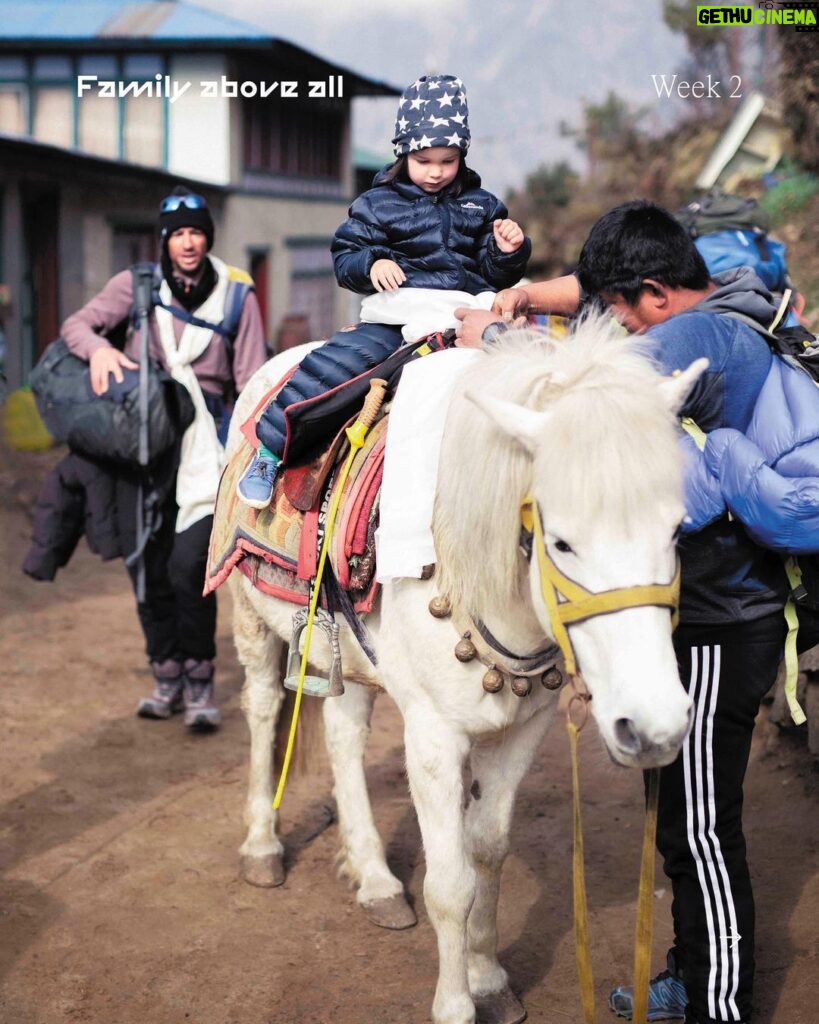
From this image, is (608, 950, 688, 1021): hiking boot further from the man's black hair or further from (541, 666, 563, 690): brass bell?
the man's black hair

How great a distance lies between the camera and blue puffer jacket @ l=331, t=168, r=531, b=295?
3.29 metres

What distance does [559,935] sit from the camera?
3525 millimetres

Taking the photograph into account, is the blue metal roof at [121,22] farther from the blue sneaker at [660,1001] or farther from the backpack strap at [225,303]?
the blue sneaker at [660,1001]

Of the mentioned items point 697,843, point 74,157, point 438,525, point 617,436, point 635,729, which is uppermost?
point 74,157

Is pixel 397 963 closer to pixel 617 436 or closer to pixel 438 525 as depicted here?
pixel 438 525

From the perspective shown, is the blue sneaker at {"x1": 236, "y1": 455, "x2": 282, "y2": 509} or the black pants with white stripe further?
the blue sneaker at {"x1": 236, "y1": 455, "x2": 282, "y2": 509}

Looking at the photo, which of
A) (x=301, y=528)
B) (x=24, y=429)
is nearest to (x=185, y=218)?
(x=301, y=528)

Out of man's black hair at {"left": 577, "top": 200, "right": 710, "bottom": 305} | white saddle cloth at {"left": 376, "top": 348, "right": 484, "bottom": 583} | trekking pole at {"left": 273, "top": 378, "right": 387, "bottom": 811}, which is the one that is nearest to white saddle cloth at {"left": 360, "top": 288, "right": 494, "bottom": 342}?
trekking pole at {"left": 273, "top": 378, "right": 387, "bottom": 811}

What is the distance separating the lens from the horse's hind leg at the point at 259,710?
4008 millimetres

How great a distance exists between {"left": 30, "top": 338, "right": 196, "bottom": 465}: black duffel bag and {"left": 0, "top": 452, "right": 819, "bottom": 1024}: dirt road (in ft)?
4.35

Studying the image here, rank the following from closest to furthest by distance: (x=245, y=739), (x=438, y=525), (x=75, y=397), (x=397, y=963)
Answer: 1. (x=438, y=525)
2. (x=397, y=963)
3. (x=75, y=397)
4. (x=245, y=739)

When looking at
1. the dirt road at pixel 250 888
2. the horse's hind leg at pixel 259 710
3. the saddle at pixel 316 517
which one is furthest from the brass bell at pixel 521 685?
the horse's hind leg at pixel 259 710

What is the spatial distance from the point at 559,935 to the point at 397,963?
504mm

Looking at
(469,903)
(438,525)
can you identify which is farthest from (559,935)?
(438,525)
